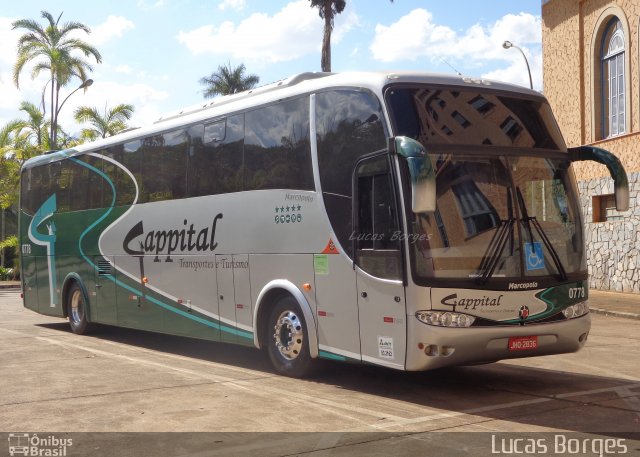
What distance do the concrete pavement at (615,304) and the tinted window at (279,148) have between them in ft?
35.2

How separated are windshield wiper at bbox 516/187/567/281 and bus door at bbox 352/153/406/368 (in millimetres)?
1336

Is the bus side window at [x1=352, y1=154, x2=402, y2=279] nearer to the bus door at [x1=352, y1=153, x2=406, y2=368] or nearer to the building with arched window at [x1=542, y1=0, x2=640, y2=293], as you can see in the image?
the bus door at [x1=352, y1=153, x2=406, y2=368]

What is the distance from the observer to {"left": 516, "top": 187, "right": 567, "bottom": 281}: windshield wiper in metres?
9.10

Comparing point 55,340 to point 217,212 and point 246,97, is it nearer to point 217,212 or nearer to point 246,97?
point 217,212

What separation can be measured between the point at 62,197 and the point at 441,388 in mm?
10096

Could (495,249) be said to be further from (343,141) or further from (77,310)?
(77,310)

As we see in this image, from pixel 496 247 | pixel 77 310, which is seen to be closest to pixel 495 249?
pixel 496 247

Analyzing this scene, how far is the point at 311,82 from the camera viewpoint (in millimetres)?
10703

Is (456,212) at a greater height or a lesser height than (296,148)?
lesser

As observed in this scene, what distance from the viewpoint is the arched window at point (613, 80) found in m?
24.8

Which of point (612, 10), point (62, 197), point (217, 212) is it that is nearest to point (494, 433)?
point (217, 212)

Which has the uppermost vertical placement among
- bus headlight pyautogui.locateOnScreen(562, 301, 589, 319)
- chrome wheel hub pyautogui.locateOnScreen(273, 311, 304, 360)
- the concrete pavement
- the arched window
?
the arched window

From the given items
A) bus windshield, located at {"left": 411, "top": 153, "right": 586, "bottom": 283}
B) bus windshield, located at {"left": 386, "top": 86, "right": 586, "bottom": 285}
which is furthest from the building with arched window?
bus windshield, located at {"left": 411, "top": 153, "right": 586, "bottom": 283}

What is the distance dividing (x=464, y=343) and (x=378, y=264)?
1211 mm
